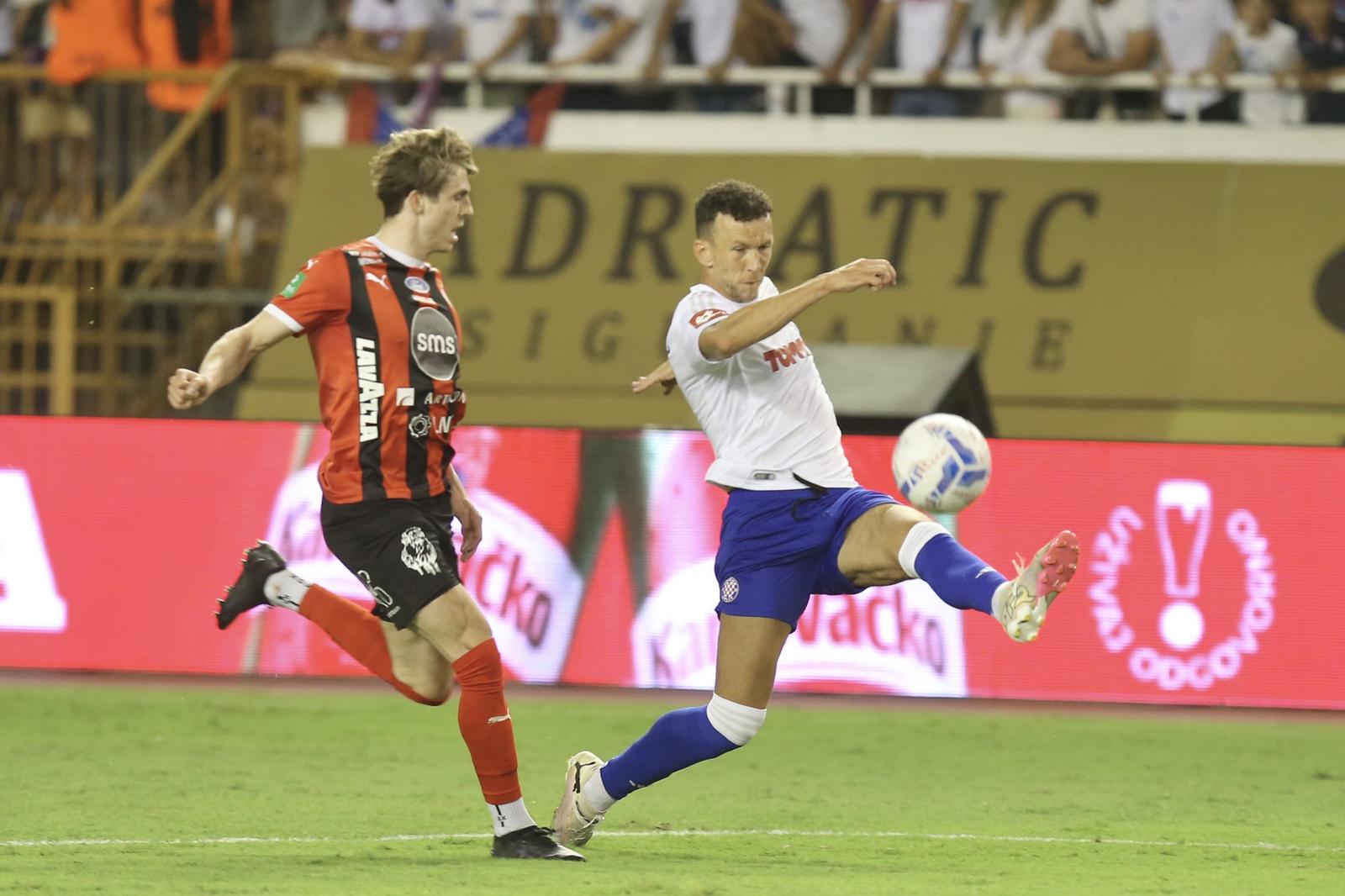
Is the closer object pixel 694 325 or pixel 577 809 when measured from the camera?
pixel 694 325

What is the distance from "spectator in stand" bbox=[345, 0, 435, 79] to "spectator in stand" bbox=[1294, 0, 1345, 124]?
6.20 metres

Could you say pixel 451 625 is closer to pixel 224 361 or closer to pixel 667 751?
pixel 667 751

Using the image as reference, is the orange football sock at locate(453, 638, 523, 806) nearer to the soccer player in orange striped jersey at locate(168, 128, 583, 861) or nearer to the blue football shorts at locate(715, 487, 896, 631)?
the soccer player in orange striped jersey at locate(168, 128, 583, 861)

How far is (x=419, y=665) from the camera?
5.87 meters

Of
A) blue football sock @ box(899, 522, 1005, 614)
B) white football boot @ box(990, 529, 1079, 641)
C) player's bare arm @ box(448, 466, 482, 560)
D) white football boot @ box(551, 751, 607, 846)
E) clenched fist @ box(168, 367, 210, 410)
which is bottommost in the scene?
white football boot @ box(551, 751, 607, 846)

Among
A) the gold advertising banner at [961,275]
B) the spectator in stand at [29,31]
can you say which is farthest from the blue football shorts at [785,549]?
the spectator in stand at [29,31]

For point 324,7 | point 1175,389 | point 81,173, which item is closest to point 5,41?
point 81,173

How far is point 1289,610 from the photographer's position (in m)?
9.12

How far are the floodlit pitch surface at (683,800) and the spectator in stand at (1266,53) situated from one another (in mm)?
5950

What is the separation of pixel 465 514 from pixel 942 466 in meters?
1.44

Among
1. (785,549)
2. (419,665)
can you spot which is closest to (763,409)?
(785,549)

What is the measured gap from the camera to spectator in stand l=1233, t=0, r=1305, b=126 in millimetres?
13672

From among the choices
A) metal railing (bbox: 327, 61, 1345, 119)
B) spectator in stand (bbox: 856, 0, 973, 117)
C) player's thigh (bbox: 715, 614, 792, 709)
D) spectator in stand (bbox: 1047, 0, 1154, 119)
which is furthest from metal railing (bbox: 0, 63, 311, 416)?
player's thigh (bbox: 715, 614, 792, 709)

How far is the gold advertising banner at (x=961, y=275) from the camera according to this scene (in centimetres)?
1312
